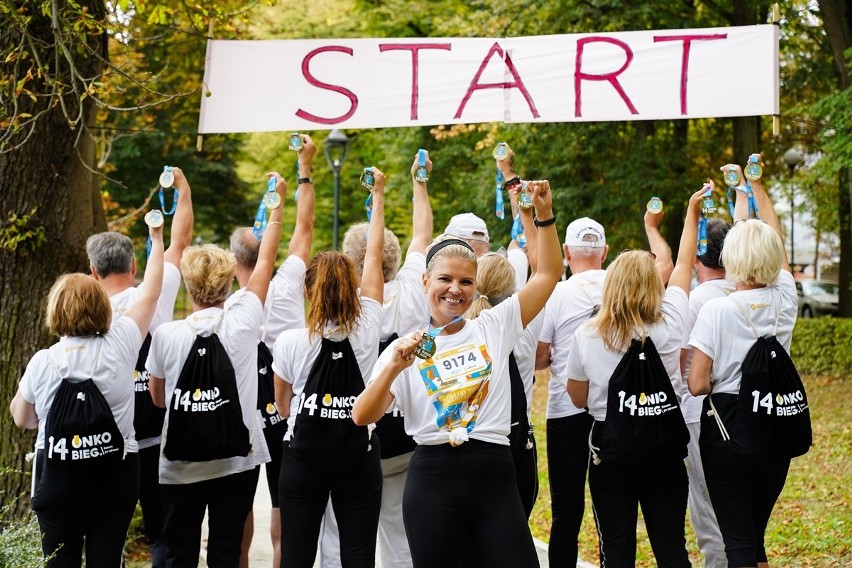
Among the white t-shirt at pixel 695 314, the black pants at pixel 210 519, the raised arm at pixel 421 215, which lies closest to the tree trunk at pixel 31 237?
the black pants at pixel 210 519

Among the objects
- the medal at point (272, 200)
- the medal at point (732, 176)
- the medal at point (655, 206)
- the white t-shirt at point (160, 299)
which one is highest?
the medal at point (732, 176)

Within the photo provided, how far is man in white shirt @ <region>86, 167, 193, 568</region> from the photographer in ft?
17.2

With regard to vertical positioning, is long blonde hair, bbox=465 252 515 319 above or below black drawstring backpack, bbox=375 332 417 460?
A: above

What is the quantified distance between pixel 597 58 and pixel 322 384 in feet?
9.56

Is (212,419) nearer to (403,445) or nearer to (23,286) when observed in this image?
(403,445)

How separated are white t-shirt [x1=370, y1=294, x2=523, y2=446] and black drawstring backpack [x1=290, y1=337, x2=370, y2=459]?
673 mm

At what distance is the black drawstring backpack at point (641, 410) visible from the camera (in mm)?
4652

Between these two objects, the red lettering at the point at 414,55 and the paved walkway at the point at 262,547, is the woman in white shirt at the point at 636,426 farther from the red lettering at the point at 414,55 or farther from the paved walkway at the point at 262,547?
the paved walkway at the point at 262,547

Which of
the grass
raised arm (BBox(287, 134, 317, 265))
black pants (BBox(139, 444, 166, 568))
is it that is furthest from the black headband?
the grass

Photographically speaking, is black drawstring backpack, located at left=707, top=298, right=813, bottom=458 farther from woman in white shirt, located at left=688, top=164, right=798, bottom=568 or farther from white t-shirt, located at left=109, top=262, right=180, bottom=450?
white t-shirt, located at left=109, top=262, right=180, bottom=450

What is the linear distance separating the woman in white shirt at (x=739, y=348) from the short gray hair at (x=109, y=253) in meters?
3.04

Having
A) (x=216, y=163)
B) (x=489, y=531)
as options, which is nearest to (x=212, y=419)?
(x=489, y=531)

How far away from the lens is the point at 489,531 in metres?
3.72

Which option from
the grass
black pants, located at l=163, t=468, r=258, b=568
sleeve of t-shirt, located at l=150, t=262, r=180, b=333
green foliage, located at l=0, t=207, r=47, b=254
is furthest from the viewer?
the grass
